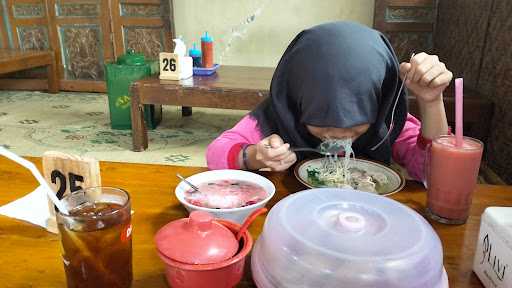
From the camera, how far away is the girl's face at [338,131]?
1181 mm

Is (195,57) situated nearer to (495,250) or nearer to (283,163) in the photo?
(283,163)

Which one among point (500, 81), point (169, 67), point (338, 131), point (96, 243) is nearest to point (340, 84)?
point (338, 131)

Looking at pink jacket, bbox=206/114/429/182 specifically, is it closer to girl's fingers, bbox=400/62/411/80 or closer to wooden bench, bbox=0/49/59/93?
girl's fingers, bbox=400/62/411/80

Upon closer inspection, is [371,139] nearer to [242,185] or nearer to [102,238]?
[242,185]

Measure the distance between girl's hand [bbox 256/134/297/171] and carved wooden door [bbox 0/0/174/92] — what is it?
341 cm

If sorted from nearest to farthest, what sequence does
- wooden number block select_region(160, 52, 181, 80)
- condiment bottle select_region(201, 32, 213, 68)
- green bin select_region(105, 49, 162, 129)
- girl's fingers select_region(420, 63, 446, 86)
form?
girl's fingers select_region(420, 63, 446, 86) < wooden number block select_region(160, 52, 181, 80) < condiment bottle select_region(201, 32, 213, 68) < green bin select_region(105, 49, 162, 129)

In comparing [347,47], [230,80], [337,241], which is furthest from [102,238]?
[230,80]

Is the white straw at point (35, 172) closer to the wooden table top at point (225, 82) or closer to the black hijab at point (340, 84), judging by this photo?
the black hijab at point (340, 84)

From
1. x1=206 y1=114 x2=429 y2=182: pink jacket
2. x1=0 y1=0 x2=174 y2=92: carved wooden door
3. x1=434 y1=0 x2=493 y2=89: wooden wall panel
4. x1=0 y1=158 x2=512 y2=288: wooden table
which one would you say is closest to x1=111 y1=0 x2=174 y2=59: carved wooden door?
x1=0 y1=0 x2=174 y2=92: carved wooden door

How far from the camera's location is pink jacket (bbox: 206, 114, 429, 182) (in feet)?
3.83

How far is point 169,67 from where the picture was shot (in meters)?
2.96

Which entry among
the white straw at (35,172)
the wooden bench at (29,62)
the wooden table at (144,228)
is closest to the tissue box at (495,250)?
the wooden table at (144,228)

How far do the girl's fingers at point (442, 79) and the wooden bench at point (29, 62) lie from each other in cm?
394

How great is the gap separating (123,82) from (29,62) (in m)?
1.54
